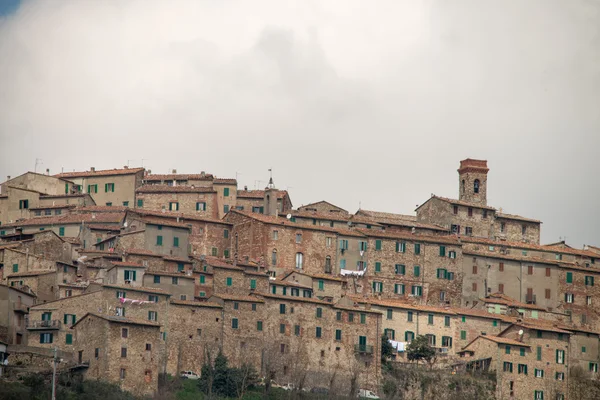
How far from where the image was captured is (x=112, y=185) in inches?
4353

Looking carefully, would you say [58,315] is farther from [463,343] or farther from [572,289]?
[572,289]

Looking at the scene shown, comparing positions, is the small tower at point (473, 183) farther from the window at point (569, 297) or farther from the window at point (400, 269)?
the window at point (400, 269)

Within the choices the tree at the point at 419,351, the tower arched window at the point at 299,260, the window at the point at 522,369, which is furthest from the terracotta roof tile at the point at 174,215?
the window at the point at 522,369

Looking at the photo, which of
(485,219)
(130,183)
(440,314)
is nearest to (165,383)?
(440,314)

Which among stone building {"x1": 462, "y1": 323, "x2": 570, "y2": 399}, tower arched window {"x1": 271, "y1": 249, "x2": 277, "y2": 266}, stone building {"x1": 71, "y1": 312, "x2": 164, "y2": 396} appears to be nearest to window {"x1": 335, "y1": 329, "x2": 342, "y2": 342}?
stone building {"x1": 462, "y1": 323, "x2": 570, "y2": 399}

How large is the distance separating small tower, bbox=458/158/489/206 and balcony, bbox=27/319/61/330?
43032 millimetres

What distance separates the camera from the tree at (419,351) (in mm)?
92875

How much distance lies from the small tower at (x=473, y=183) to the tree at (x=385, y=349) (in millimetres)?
25686

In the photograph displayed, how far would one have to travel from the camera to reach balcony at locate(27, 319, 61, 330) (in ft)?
274

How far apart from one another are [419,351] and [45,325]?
24378 mm

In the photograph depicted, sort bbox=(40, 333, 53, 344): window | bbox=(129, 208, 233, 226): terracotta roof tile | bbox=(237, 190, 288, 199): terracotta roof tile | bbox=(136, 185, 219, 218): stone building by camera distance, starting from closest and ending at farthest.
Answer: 1. bbox=(40, 333, 53, 344): window
2. bbox=(129, 208, 233, 226): terracotta roof tile
3. bbox=(136, 185, 219, 218): stone building
4. bbox=(237, 190, 288, 199): terracotta roof tile

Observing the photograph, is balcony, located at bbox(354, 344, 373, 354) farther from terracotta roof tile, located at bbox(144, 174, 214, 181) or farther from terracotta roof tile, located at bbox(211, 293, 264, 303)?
terracotta roof tile, located at bbox(144, 174, 214, 181)

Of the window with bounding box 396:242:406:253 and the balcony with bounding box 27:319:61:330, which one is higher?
the window with bounding box 396:242:406:253

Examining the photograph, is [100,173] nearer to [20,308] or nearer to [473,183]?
[20,308]
